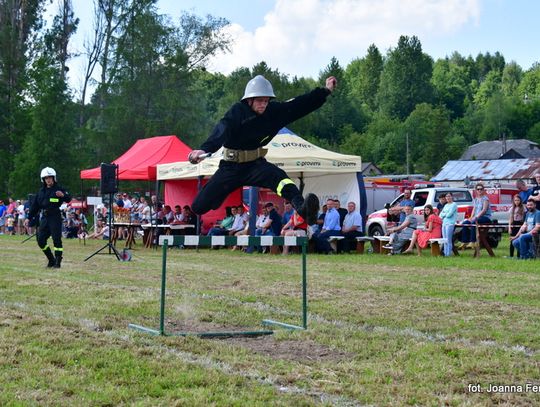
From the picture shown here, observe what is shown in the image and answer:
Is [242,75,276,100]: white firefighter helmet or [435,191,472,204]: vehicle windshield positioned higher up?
[242,75,276,100]: white firefighter helmet

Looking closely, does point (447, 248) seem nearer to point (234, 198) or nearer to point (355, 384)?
point (234, 198)

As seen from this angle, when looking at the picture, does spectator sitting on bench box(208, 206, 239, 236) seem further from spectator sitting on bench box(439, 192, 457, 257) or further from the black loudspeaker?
spectator sitting on bench box(439, 192, 457, 257)

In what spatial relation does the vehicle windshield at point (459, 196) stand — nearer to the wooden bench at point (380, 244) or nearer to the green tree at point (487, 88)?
the wooden bench at point (380, 244)

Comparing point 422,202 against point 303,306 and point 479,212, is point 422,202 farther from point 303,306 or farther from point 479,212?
point 303,306

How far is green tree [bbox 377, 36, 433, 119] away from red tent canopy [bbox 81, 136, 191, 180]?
114795 mm

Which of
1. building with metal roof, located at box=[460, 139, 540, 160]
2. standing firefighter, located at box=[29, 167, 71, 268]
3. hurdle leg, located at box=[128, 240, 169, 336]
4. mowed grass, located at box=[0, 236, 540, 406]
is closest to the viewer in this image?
mowed grass, located at box=[0, 236, 540, 406]

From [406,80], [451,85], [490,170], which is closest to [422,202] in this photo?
[490,170]

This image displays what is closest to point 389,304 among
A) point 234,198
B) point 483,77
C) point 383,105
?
point 234,198

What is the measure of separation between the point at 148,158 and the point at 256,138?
65.1ft

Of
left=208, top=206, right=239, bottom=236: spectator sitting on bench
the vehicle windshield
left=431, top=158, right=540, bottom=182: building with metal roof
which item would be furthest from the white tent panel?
left=431, top=158, right=540, bottom=182: building with metal roof

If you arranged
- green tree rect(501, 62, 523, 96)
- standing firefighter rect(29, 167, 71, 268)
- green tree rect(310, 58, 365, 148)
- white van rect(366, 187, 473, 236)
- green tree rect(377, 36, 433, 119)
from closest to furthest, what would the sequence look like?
standing firefighter rect(29, 167, 71, 268) < white van rect(366, 187, 473, 236) < green tree rect(310, 58, 365, 148) < green tree rect(377, 36, 433, 119) < green tree rect(501, 62, 523, 96)

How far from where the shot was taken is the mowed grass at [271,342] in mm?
5398

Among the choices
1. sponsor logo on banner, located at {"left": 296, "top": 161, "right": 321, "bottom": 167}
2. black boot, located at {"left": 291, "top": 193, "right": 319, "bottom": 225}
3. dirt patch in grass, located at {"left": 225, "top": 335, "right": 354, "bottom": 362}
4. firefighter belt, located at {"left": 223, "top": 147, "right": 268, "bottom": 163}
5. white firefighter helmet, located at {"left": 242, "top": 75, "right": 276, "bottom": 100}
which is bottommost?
dirt patch in grass, located at {"left": 225, "top": 335, "right": 354, "bottom": 362}

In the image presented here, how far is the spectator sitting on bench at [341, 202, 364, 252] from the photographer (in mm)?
22188
